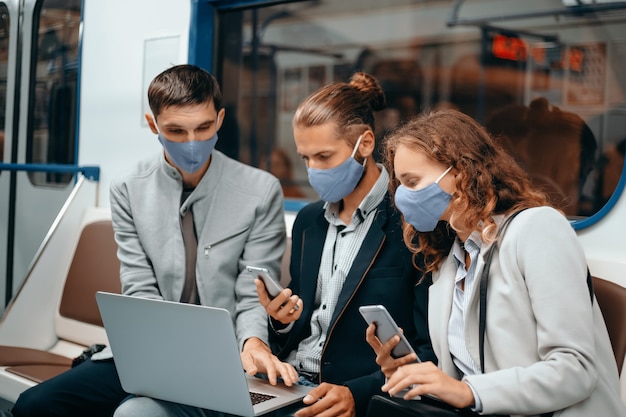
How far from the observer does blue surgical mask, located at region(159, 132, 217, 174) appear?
2.71 meters

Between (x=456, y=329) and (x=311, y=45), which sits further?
(x=311, y=45)

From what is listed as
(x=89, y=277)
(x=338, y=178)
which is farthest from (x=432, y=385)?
(x=89, y=277)

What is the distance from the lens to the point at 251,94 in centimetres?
426

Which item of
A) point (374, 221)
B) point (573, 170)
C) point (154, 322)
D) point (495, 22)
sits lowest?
point (154, 322)

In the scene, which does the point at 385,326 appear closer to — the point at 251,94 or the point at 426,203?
the point at 426,203

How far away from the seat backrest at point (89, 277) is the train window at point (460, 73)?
838 millimetres

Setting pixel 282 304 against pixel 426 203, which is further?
pixel 282 304

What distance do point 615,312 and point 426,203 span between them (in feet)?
2.12

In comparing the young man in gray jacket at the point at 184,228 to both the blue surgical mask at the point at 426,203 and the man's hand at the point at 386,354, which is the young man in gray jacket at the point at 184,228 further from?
the blue surgical mask at the point at 426,203

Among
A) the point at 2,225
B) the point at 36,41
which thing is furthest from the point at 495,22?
the point at 2,225

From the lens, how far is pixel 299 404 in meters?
2.24

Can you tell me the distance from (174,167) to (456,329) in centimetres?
127

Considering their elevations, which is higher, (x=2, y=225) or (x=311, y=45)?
(x=311, y=45)

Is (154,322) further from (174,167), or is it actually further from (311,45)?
(311,45)
